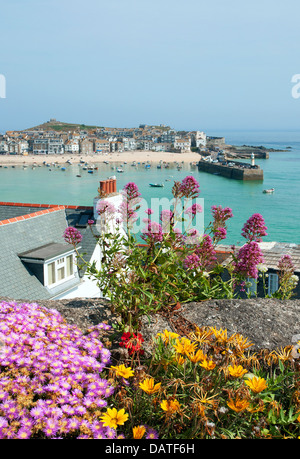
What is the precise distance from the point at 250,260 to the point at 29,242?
10126mm

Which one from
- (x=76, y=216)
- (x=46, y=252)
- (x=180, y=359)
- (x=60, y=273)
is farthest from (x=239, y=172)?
(x=180, y=359)

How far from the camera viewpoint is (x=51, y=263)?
12.8m

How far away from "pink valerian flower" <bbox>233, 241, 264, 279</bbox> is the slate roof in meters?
7.12

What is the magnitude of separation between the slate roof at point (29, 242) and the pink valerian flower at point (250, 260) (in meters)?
7.12

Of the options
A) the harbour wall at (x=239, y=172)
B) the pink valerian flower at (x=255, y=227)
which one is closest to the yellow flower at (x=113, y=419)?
the pink valerian flower at (x=255, y=227)

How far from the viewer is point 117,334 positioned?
135 inches

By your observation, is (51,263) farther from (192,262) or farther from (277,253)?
(192,262)

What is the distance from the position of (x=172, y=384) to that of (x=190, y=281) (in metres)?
1.70

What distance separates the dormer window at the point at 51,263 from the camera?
12500 millimetres

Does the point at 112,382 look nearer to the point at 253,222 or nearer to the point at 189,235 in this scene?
the point at 189,235

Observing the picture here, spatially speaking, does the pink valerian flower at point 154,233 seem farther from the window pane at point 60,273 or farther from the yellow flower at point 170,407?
the window pane at point 60,273

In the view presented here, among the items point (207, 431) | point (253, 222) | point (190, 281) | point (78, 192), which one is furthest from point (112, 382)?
point (78, 192)

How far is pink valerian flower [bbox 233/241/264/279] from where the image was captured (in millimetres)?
4477

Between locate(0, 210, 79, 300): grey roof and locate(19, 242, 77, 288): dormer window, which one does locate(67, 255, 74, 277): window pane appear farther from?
locate(0, 210, 79, 300): grey roof
